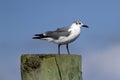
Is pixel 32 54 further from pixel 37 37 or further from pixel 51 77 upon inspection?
pixel 37 37

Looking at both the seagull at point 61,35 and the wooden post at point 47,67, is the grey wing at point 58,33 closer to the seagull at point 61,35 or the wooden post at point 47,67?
the seagull at point 61,35

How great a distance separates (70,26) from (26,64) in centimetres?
646

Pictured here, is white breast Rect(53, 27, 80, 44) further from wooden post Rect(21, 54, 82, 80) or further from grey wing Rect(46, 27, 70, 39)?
wooden post Rect(21, 54, 82, 80)

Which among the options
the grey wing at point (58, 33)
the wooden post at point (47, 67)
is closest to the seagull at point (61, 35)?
the grey wing at point (58, 33)

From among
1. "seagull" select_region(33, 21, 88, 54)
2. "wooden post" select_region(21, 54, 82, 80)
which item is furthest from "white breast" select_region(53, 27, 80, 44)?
"wooden post" select_region(21, 54, 82, 80)

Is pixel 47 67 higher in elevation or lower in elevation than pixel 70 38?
lower

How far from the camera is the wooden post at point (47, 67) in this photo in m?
7.29

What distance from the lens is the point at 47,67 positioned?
24.0 ft

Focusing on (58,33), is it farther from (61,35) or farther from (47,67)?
(47,67)

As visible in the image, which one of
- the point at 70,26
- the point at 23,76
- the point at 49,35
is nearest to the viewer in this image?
the point at 23,76

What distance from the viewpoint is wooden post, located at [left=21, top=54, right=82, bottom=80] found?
23.9ft

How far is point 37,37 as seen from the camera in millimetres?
12609

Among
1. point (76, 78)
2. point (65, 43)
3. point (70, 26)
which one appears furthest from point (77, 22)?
point (76, 78)

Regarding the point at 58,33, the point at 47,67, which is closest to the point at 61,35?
the point at 58,33
